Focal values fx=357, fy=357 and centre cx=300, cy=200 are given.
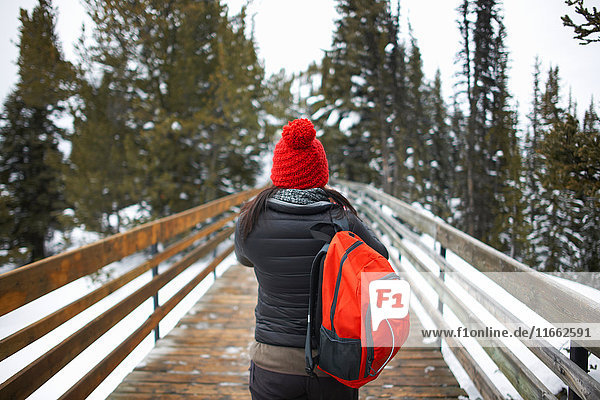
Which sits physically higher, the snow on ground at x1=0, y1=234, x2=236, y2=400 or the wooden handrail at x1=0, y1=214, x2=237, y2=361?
the wooden handrail at x1=0, y1=214, x2=237, y2=361

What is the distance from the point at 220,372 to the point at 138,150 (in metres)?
11.2

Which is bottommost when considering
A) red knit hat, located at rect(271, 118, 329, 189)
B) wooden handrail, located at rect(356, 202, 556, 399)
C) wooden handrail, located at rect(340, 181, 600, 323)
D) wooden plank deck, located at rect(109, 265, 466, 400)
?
wooden plank deck, located at rect(109, 265, 466, 400)

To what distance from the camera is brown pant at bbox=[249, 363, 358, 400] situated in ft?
4.67

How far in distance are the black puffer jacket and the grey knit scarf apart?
0.11 ft

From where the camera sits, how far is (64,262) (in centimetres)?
193

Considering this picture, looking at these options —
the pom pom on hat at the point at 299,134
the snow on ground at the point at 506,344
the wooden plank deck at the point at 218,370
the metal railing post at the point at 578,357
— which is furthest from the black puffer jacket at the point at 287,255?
the wooden plank deck at the point at 218,370

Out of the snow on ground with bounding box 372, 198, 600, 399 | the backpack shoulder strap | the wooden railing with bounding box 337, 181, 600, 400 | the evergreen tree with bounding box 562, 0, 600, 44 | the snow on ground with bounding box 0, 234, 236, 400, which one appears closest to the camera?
the backpack shoulder strap

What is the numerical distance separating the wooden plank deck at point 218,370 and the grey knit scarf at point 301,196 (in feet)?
6.27

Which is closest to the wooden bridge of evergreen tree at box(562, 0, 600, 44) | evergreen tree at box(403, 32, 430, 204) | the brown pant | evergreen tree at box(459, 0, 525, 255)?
the brown pant

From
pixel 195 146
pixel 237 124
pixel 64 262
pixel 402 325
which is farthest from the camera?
pixel 237 124

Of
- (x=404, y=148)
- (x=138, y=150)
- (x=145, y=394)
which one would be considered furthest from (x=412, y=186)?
(x=145, y=394)

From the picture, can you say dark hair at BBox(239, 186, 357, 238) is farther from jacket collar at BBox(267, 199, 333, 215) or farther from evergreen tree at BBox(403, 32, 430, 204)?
evergreen tree at BBox(403, 32, 430, 204)

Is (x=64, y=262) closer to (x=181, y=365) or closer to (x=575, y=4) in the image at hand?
(x=181, y=365)

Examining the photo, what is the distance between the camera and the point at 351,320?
3.87ft
